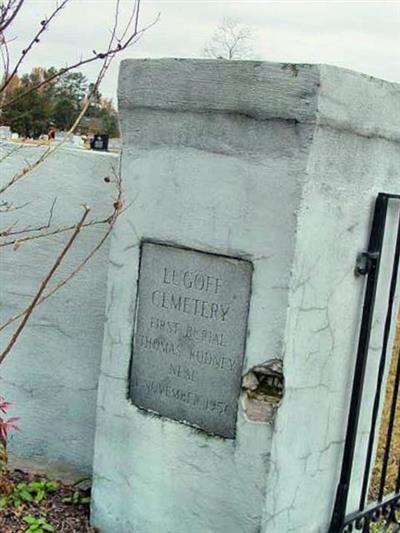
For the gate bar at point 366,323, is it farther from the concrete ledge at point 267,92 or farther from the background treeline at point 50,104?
the background treeline at point 50,104

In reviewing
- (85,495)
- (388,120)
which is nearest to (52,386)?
(85,495)

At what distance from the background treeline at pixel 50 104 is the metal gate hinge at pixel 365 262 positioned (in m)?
1.33

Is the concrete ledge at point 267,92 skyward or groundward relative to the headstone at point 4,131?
skyward

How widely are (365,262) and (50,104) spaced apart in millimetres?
5229

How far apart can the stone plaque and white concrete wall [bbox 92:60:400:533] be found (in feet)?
0.15

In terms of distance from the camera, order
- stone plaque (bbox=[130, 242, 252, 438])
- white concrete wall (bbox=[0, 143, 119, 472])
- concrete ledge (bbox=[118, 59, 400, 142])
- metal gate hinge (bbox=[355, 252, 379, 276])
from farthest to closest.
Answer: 1. white concrete wall (bbox=[0, 143, 119, 472])
2. metal gate hinge (bbox=[355, 252, 379, 276])
3. stone plaque (bbox=[130, 242, 252, 438])
4. concrete ledge (bbox=[118, 59, 400, 142])

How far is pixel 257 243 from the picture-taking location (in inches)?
105

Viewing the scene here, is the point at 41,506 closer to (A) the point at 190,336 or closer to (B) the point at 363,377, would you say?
(A) the point at 190,336

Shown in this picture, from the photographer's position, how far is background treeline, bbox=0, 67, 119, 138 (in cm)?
340

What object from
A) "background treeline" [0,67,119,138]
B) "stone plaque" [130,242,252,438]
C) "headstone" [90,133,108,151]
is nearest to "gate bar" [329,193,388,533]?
"stone plaque" [130,242,252,438]

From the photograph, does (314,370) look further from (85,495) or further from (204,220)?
(85,495)

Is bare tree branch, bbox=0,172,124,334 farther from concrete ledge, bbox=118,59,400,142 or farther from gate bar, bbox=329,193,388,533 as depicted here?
gate bar, bbox=329,193,388,533

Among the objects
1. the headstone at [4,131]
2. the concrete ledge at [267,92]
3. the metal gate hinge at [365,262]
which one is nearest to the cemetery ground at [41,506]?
the metal gate hinge at [365,262]

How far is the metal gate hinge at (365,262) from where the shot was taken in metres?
2.94
